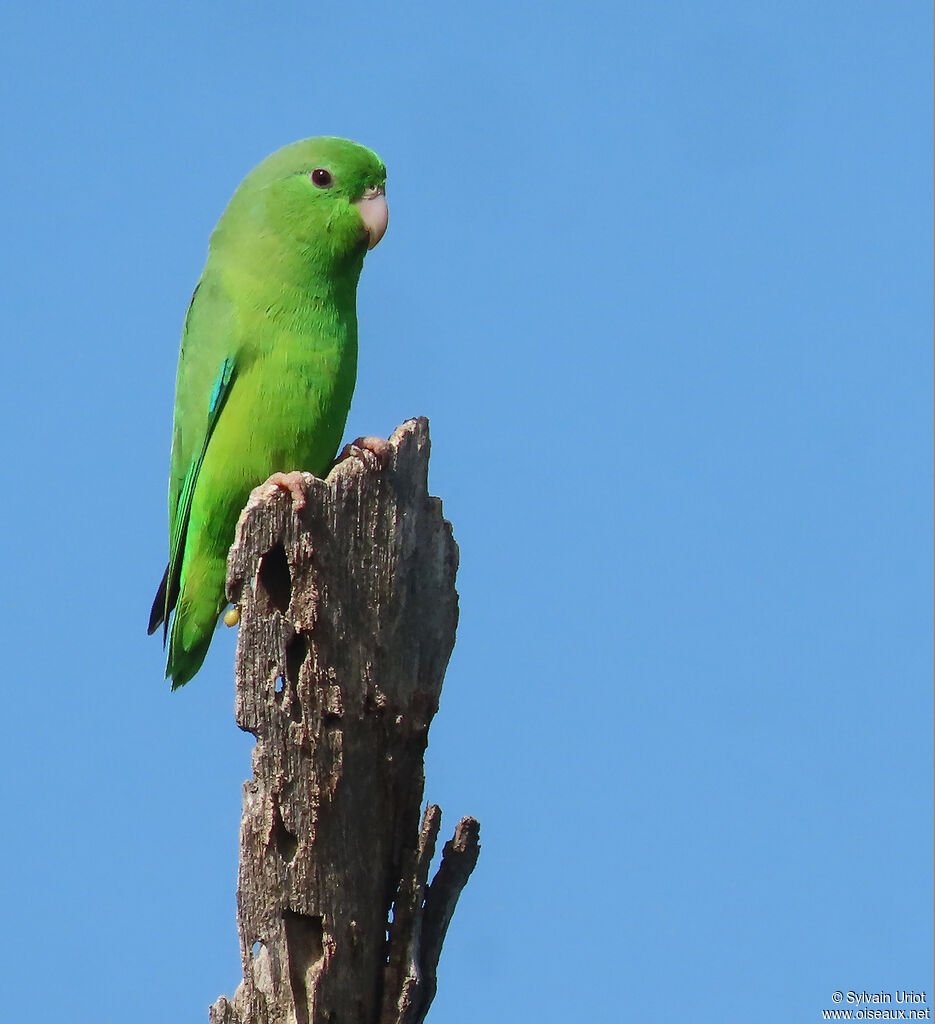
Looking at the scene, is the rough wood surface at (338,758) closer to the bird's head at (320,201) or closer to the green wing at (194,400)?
the green wing at (194,400)

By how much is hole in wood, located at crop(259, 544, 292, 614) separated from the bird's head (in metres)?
1.92

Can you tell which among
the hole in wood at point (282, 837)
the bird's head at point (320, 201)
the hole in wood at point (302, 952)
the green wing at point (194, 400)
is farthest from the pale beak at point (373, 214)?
the hole in wood at point (302, 952)

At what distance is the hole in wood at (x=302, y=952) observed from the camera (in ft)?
15.3

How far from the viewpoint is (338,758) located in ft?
15.8

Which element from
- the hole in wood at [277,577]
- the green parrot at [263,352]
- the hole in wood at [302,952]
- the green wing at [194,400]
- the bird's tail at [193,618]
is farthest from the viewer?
the bird's tail at [193,618]

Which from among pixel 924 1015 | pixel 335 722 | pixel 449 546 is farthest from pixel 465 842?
pixel 924 1015

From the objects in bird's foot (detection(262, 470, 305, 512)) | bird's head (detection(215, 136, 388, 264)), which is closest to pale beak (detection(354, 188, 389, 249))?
bird's head (detection(215, 136, 388, 264))

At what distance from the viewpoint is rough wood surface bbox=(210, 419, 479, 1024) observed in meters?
4.72

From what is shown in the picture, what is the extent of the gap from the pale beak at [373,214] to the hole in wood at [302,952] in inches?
129

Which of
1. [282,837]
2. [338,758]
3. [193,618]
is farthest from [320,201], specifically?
[282,837]

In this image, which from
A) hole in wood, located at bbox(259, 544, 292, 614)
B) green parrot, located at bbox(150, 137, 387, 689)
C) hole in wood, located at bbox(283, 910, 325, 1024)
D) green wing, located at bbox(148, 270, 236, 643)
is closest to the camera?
hole in wood, located at bbox(283, 910, 325, 1024)

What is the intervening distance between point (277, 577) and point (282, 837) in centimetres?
99

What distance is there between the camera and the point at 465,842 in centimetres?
505

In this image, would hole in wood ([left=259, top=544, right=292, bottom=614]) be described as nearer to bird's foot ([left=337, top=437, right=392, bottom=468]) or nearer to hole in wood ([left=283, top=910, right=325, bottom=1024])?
bird's foot ([left=337, top=437, right=392, bottom=468])
